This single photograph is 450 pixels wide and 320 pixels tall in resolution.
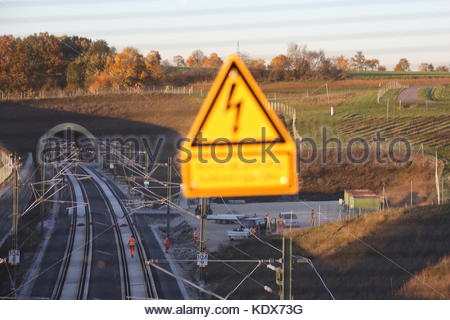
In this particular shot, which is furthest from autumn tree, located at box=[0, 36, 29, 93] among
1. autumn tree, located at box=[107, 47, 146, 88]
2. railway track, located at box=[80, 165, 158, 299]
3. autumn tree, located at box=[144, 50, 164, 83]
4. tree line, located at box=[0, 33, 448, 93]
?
railway track, located at box=[80, 165, 158, 299]

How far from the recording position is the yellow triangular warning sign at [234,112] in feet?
3.76

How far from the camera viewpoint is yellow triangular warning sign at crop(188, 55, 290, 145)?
3.76 feet

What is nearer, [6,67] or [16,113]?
[6,67]

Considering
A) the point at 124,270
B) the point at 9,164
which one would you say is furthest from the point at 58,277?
the point at 9,164

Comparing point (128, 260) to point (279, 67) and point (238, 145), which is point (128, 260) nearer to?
point (279, 67)

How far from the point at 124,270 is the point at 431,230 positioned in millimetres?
3250

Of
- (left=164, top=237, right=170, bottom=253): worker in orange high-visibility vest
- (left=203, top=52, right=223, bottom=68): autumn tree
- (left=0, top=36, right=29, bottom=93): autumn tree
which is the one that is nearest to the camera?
(left=203, top=52, right=223, bottom=68): autumn tree

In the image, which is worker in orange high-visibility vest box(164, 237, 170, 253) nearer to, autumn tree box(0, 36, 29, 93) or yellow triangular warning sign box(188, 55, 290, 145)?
autumn tree box(0, 36, 29, 93)

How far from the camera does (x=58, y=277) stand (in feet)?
18.7

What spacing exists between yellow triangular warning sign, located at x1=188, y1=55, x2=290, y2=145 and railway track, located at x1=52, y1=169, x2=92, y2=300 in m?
4.22

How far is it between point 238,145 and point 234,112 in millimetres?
86

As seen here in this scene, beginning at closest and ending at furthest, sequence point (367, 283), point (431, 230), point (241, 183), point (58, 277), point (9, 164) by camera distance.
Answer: point (241, 183) → point (367, 283) → point (431, 230) → point (58, 277) → point (9, 164)

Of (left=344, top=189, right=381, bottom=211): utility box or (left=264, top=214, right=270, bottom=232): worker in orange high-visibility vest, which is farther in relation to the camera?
(left=264, top=214, right=270, bottom=232): worker in orange high-visibility vest

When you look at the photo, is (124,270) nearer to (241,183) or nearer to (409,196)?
(409,196)
